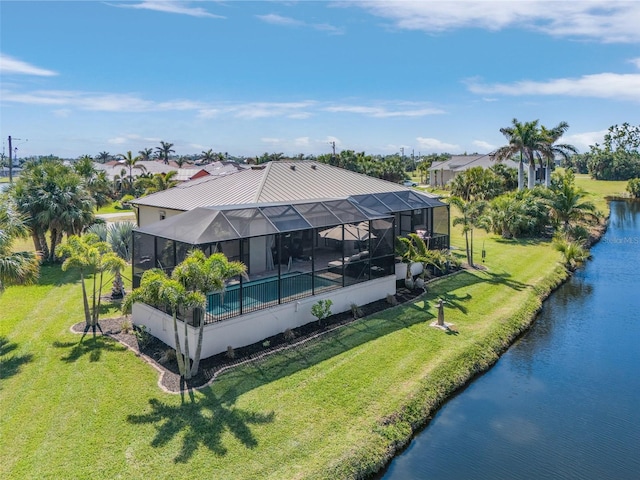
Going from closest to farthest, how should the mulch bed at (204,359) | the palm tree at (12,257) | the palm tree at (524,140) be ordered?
the mulch bed at (204,359) → the palm tree at (12,257) → the palm tree at (524,140)

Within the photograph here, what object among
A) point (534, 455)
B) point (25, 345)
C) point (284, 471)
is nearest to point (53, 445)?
point (284, 471)

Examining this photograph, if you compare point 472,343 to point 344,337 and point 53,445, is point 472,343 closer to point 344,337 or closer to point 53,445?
point 344,337

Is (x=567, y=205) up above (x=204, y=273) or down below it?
above

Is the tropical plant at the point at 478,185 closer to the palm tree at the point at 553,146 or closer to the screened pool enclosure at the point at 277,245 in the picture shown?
the palm tree at the point at 553,146

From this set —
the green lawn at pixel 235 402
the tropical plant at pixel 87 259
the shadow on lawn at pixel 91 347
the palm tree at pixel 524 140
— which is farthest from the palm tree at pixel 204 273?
the palm tree at pixel 524 140

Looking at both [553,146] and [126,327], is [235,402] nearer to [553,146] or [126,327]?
[126,327]

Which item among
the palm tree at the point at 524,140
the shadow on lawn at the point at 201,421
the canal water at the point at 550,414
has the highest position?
the palm tree at the point at 524,140

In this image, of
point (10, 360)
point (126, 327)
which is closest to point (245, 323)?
point (126, 327)

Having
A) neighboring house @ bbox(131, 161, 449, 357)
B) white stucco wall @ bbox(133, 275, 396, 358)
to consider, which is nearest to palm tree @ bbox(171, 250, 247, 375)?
neighboring house @ bbox(131, 161, 449, 357)
